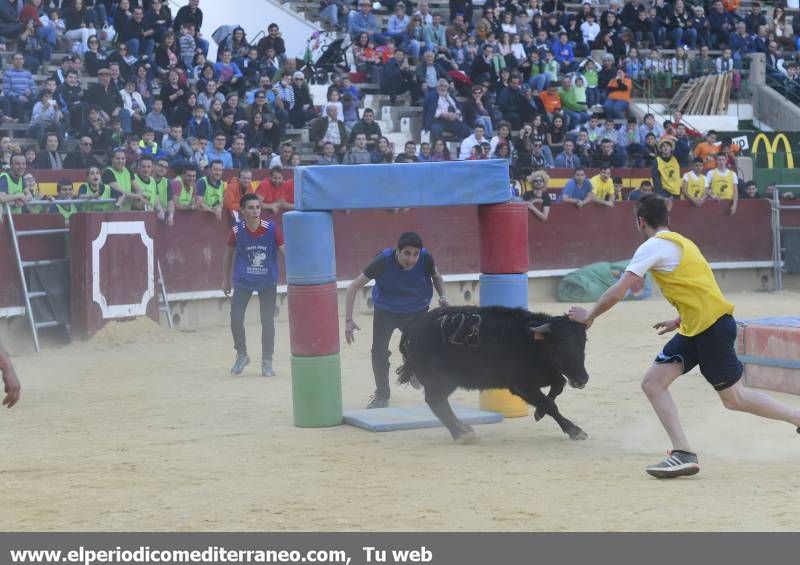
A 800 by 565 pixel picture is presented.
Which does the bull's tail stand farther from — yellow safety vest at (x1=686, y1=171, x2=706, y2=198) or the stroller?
the stroller

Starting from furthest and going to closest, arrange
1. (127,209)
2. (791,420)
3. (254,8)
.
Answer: (254,8) < (127,209) < (791,420)

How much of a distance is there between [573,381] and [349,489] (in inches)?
86.8

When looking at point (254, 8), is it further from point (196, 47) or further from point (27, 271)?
point (27, 271)

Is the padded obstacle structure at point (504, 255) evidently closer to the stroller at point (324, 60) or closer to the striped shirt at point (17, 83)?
the striped shirt at point (17, 83)

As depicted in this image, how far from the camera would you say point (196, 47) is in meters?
21.3

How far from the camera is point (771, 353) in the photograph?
37.7 ft

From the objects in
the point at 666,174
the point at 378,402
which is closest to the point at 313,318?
the point at 378,402

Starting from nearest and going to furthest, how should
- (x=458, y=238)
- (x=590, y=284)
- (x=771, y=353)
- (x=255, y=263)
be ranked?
(x=771, y=353)
(x=255, y=263)
(x=458, y=238)
(x=590, y=284)

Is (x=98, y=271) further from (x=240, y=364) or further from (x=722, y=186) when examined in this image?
(x=722, y=186)

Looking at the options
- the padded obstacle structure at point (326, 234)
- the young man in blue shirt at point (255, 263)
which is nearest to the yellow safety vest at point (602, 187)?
the young man in blue shirt at point (255, 263)

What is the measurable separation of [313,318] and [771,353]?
402 centimetres

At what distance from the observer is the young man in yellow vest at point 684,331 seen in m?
7.70

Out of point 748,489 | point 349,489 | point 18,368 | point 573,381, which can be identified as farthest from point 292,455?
point 18,368

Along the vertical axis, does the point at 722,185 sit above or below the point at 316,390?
above
